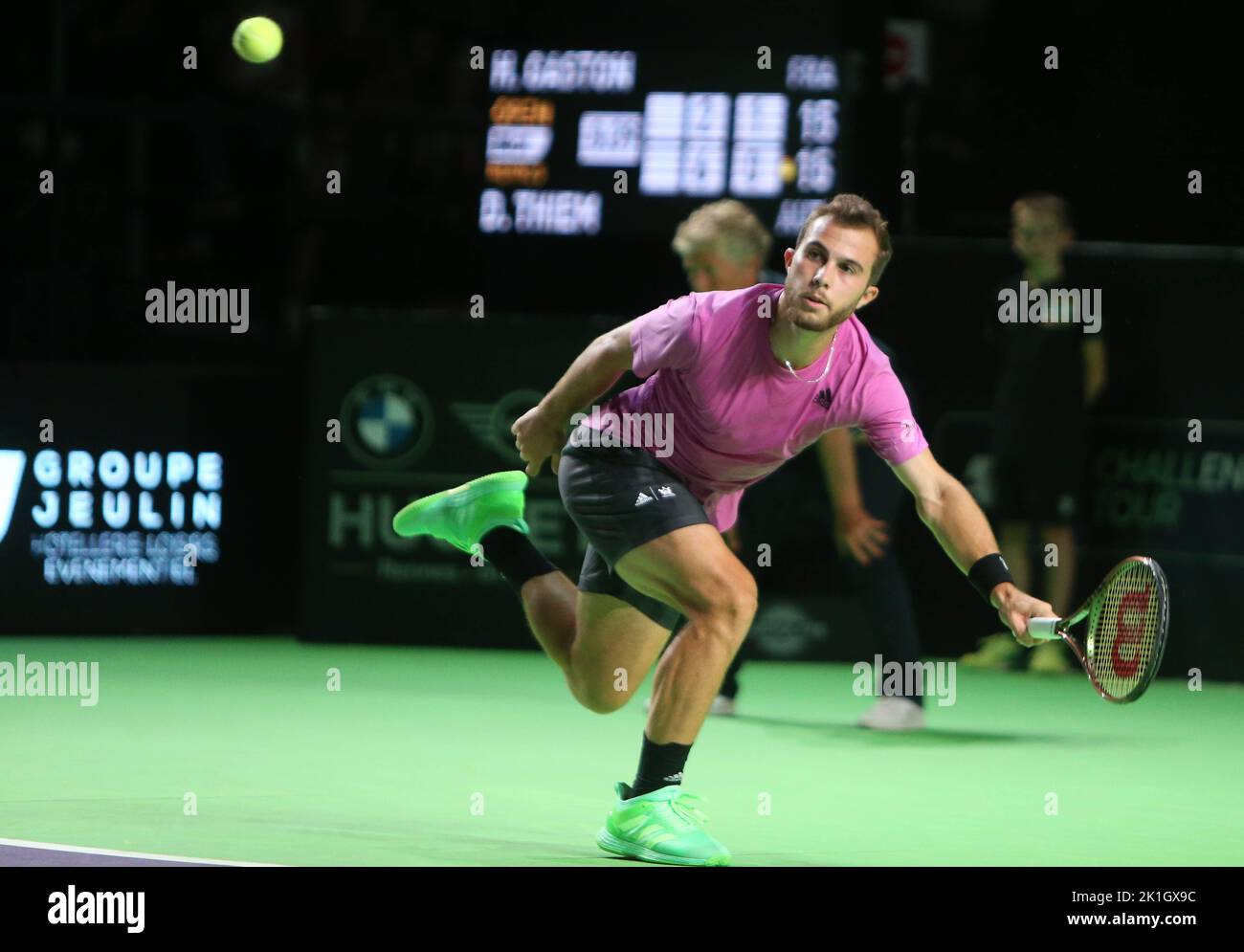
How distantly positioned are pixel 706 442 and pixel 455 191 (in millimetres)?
7922

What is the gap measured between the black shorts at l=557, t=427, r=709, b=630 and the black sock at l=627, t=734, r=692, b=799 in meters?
0.48

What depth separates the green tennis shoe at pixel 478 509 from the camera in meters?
7.28

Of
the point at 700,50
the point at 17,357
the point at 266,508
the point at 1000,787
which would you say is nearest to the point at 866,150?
the point at 700,50

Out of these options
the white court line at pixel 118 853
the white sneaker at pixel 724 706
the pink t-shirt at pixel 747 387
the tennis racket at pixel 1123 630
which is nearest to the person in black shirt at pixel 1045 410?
the white sneaker at pixel 724 706

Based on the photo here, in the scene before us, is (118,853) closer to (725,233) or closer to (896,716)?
(725,233)

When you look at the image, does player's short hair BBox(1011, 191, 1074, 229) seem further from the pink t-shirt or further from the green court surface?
the pink t-shirt

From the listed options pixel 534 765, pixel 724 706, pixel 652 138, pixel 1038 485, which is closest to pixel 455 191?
pixel 652 138

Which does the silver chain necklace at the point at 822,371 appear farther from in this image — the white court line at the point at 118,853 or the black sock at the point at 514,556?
the white court line at the point at 118,853

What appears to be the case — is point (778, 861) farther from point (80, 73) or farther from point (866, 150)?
point (80, 73)

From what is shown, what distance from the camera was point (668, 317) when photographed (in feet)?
19.6

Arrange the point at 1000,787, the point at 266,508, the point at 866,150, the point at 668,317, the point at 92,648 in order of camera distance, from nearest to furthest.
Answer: the point at 668,317 < the point at 1000,787 < the point at 92,648 < the point at 266,508 < the point at 866,150

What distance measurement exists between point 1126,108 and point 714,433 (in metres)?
7.80

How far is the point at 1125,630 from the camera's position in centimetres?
545

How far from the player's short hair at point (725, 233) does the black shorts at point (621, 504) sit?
2.11m
